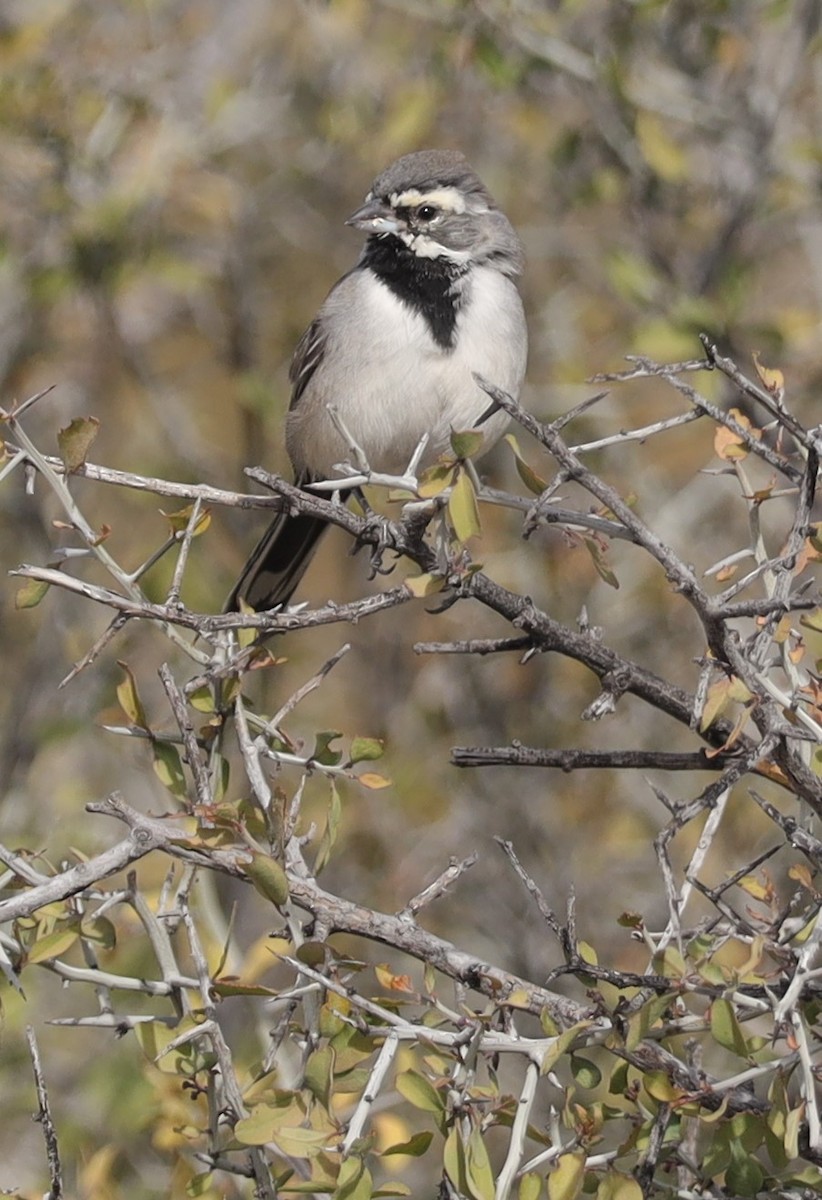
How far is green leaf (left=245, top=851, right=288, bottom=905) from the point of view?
199 centimetres

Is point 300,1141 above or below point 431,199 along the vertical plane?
below

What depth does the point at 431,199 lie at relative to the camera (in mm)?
4434

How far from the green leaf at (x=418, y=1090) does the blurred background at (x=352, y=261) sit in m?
2.54

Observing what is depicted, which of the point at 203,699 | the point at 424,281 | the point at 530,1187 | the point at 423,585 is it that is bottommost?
the point at 530,1187

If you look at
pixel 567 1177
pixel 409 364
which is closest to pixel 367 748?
pixel 567 1177

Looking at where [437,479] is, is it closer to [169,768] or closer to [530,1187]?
[169,768]

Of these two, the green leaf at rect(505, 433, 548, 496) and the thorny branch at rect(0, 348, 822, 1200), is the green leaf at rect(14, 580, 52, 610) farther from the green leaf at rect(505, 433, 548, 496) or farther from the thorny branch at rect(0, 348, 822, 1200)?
the green leaf at rect(505, 433, 548, 496)

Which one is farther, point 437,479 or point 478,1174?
point 437,479

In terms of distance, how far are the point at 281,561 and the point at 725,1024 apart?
297 centimetres

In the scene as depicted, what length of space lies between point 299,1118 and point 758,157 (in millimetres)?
4141

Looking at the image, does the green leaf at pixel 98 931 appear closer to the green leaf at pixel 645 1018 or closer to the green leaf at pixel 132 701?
the green leaf at pixel 132 701

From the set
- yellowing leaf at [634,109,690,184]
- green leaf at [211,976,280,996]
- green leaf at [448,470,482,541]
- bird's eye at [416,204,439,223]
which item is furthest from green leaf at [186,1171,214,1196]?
yellowing leaf at [634,109,690,184]

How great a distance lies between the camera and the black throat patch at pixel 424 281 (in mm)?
4246

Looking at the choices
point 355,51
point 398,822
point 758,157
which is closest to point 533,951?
point 398,822
